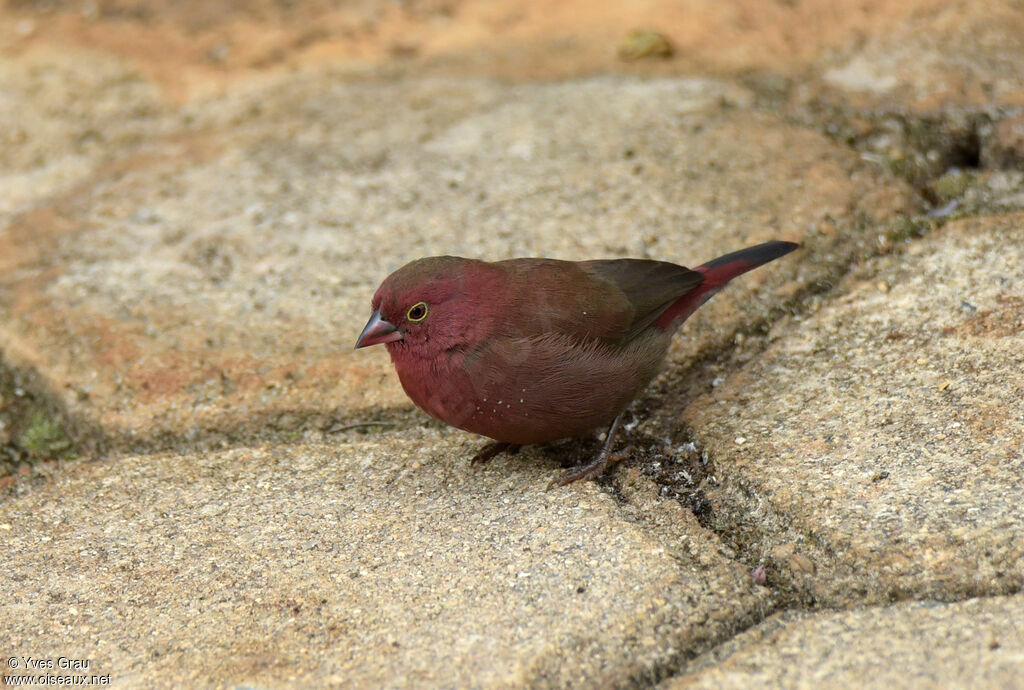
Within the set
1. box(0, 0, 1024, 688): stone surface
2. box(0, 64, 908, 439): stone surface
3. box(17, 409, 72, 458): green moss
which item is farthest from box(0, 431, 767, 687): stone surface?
box(0, 64, 908, 439): stone surface

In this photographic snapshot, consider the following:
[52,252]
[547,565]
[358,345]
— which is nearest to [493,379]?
[358,345]

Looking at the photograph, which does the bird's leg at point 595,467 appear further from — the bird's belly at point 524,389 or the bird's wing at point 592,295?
the bird's wing at point 592,295

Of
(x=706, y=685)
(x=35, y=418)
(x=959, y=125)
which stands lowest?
(x=706, y=685)

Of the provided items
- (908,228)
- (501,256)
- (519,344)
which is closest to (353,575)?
Answer: (519,344)

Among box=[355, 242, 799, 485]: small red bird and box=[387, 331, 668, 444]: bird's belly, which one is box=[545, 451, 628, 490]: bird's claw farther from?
box=[387, 331, 668, 444]: bird's belly

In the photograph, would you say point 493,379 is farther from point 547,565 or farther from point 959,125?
point 959,125

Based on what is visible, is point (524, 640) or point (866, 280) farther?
point (866, 280)

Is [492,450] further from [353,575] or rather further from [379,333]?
[353,575]
